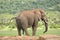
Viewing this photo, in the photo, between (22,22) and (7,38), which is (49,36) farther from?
(22,22)

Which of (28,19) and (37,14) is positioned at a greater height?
(37,14)

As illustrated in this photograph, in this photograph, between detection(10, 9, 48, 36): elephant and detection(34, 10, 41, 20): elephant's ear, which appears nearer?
detection(10, 9, 48, 36): elephant

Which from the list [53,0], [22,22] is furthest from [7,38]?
[53,0]

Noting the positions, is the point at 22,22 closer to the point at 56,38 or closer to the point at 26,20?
the point at 26,20

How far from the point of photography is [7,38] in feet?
26.0

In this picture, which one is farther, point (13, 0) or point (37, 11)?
point (13, 0)

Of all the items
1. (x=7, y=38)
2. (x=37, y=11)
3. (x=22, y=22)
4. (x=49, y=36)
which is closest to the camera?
(x=49, y=36)

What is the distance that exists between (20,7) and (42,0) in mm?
4098

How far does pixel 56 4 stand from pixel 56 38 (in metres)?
38.8

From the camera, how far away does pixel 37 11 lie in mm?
14477

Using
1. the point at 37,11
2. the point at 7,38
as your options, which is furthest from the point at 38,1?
the point at 7,38

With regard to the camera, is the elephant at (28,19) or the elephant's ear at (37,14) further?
the elephant's ear at (37,14)

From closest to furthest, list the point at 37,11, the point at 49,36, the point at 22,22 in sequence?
the point at 49,36
the point at 22,22
the point at 37,11

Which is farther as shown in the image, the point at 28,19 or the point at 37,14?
the point at 37,14
